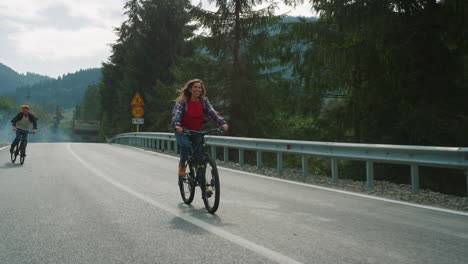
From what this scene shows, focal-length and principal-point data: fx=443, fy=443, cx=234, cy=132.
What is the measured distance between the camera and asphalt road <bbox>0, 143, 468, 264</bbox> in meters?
3.87

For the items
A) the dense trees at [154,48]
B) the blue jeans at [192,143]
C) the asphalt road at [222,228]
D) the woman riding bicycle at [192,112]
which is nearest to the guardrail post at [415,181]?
the asphalt road at [222,228]

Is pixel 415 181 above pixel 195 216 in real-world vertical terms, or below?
above

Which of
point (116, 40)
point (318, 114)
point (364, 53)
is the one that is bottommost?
point (318, 114)

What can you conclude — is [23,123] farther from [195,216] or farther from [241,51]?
[241,51]

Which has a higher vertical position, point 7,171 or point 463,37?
point 463,37

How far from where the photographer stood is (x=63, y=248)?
4125 millimetres

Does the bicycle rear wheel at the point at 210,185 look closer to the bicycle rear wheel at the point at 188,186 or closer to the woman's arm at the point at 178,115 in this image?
the bicycle rear wheel at the point at 188,186

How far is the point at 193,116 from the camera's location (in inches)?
243

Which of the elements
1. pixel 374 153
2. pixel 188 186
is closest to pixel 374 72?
pixel 374 153

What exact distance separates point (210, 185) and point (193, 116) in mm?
1012

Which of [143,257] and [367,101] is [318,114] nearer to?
[367,101]

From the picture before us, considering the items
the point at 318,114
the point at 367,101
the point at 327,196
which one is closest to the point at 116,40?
the point at 318,114

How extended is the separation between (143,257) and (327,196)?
14.0 ft

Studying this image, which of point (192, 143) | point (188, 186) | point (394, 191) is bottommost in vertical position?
point (394, 191)
